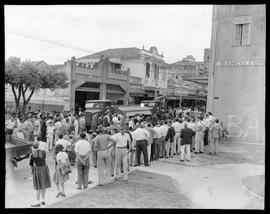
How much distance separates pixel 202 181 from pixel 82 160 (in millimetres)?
3929

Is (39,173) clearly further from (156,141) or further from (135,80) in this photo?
(135,80)

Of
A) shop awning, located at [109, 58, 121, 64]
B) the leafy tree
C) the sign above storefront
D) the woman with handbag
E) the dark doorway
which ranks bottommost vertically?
the woman with handbag

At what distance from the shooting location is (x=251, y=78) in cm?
1758

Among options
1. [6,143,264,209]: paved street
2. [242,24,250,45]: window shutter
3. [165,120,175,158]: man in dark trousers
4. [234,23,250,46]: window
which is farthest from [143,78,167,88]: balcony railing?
[165,120,175,158]: man in dark trousers

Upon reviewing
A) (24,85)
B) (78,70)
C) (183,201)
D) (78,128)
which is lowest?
(183,201)

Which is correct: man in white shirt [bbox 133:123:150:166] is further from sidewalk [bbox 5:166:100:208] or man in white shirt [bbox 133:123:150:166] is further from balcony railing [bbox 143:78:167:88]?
balcony railing [bbox 143:78:167:88]

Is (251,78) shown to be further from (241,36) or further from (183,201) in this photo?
(183,201)

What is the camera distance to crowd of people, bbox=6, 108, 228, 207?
26.2ft

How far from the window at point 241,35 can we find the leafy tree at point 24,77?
482 inches

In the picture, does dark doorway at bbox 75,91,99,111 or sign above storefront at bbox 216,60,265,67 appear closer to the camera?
sign above storefront at bbox 216,60,265,67

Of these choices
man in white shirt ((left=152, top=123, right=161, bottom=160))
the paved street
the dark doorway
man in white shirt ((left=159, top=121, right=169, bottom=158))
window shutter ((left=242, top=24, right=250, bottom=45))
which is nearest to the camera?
the paved street

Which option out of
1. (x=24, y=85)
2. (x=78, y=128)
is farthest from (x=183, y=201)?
(x=24, y=85)

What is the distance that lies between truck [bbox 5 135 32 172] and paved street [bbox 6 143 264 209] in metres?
0.50
